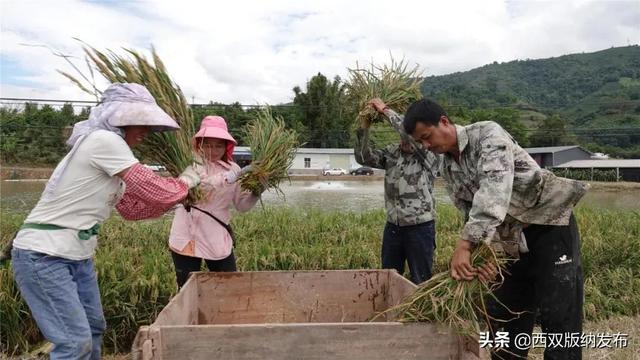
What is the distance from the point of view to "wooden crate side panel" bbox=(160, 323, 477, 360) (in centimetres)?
176

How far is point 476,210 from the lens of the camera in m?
1.93

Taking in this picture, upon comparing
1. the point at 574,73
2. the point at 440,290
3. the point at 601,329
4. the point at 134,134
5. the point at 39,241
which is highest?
the point at 574,73

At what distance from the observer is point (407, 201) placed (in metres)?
3.50

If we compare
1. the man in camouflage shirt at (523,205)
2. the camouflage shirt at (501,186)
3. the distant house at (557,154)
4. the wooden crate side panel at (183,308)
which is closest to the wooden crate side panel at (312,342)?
the wooden crate side panel at (183,308)

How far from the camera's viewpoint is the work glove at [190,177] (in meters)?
2.56

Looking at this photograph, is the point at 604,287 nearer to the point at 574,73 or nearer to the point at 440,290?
the point at 440,290

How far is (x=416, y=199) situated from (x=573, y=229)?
1224 millimetres

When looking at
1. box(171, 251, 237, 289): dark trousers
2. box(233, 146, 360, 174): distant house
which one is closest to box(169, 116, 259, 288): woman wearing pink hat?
box(171, 251, 237, 289): dark trousers

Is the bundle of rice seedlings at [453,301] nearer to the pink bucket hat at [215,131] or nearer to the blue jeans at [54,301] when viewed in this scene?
the blue jeans at [54,301]

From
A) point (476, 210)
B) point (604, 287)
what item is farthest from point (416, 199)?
point (604, 287)

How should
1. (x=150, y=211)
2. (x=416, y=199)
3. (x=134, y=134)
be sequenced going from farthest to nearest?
(x=416, y=199) → (x=150, y=211) → (x=134, y=134)

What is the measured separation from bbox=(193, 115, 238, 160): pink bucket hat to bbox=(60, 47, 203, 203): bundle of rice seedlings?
3.0 inches

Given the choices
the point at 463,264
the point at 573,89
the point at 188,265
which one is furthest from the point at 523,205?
the point at 573,89

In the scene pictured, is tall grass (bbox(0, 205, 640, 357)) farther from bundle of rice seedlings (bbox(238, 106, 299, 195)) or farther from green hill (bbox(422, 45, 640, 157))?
green hill (bbox(422, 45, 640, 157))
